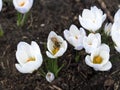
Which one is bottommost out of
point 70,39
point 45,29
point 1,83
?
point 1,83

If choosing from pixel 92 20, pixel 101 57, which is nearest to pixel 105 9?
pixel 92 20

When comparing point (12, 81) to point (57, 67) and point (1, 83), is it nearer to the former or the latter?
point (1, 83)

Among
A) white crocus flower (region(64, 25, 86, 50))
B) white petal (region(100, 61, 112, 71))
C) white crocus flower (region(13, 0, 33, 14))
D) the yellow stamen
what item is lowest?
white petal (region(100, 61, 112, 71))

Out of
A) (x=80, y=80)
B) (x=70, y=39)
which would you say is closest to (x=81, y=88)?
(x=80, y=80)

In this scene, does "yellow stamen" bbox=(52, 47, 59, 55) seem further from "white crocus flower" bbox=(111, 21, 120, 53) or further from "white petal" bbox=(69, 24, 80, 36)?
"white crocus flower" bbox=(111, 21, 120, 53)

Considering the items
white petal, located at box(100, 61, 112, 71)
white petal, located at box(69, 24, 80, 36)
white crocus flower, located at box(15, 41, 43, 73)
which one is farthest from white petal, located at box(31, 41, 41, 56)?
white petal, located at box(100, 61, 112, 71)
